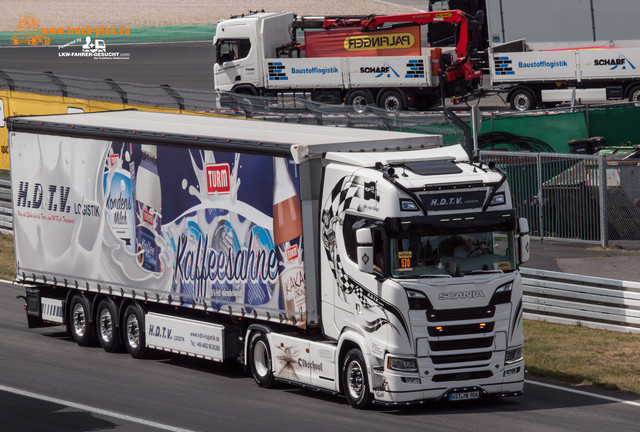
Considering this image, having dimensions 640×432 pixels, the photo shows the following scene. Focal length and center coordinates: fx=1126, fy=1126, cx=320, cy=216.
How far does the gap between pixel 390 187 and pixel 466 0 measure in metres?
45.2

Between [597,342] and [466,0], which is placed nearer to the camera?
[597,342]

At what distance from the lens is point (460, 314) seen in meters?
13.8

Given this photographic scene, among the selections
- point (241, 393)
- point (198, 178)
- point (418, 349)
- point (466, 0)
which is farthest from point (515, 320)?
point (466, 0)

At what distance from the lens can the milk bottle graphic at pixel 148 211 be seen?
17719 mm

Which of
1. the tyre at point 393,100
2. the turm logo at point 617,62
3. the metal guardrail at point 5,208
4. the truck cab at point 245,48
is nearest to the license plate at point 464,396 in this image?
the metal guardrail at point 5,208

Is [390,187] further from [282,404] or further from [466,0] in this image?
[466,0]

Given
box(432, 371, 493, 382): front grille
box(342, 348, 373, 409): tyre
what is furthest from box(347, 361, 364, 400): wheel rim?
box(432, 371, 493, 382): front grille

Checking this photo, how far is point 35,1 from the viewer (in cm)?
→ 8162

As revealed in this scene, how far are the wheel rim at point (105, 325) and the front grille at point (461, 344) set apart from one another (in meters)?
7.02

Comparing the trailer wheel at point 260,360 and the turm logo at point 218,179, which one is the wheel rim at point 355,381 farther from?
the turm logo at point 218,179

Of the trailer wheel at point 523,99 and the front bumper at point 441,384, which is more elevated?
the trailer wheel at point 523,99

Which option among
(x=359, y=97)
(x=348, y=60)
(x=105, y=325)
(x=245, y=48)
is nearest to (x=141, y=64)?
(x=245, y=48)

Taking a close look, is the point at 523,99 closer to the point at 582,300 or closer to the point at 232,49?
the point at 232,49

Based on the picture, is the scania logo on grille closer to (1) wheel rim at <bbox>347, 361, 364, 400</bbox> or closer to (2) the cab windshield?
(2) the cab windshield
